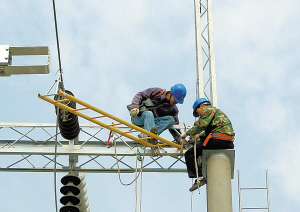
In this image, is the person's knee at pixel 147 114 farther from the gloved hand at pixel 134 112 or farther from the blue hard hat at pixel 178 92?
the blue hard hat at pixel 178 92

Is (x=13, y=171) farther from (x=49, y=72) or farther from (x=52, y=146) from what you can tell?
(x=49, y=72)

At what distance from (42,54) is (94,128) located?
12.4 ft

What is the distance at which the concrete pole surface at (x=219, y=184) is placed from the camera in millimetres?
11516

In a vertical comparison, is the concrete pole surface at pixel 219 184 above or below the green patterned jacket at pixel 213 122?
below

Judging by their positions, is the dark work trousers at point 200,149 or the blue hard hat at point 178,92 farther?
the blue hard hat at point 178,92

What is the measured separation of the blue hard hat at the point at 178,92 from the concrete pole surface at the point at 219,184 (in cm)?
219

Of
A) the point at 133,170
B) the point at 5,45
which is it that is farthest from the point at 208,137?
the point at 5,45

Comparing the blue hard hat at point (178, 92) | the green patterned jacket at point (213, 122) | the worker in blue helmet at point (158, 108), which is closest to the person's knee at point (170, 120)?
the worker in blue helmet at point (158, 108)

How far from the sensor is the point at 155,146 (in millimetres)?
13133

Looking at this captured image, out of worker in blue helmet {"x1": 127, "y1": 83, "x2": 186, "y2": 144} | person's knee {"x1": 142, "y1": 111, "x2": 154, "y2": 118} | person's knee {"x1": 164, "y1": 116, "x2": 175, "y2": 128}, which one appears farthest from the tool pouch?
person's knee {"x1": 164, "y1": 116, "x2": 175, "y2": 128}

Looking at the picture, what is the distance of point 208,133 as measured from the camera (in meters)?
12.3

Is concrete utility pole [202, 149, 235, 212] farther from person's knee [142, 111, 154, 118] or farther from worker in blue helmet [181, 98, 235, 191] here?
person's knee [142, 111, 154, 118]

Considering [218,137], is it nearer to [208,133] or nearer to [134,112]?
[208,133]

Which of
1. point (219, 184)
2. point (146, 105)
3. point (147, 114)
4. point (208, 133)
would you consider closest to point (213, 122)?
point (208, 133)
